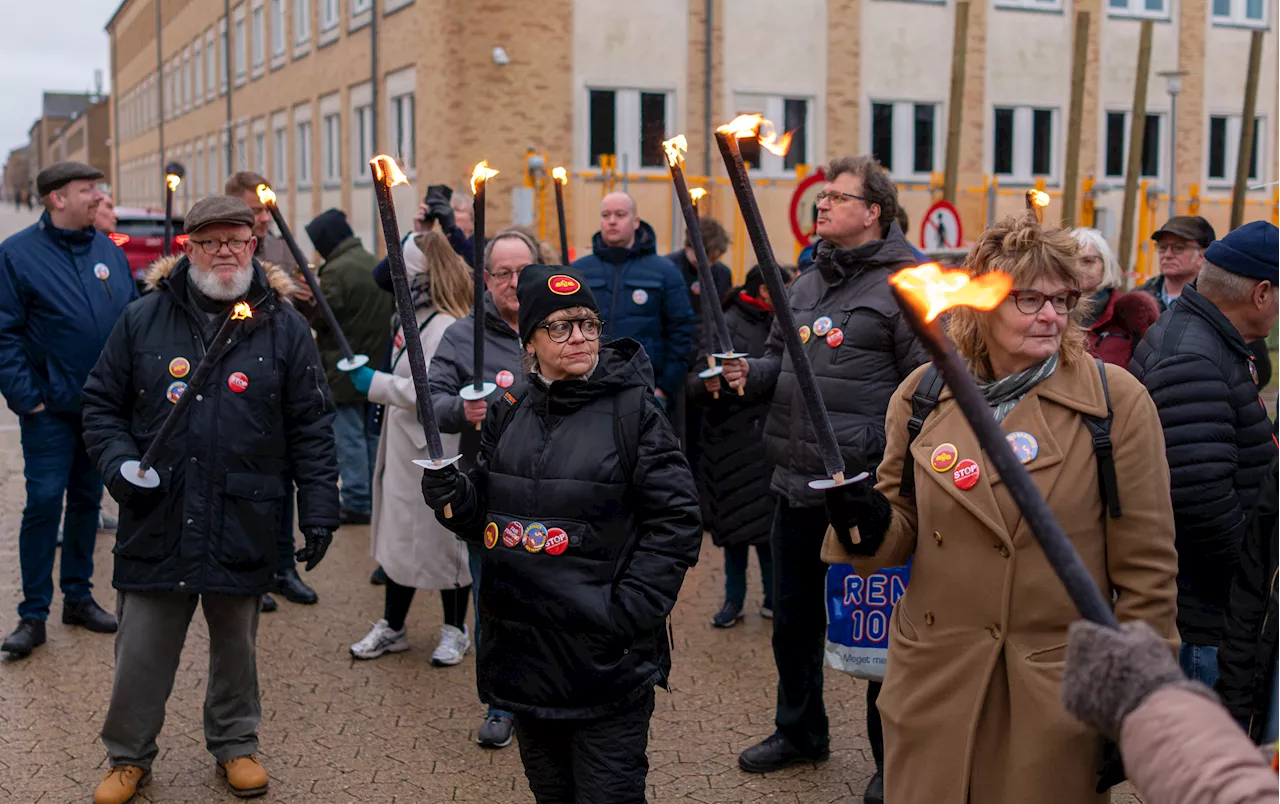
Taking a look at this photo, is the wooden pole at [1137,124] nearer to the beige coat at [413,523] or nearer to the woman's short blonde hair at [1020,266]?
the beige coat at [413,523]

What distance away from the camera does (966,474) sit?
317 centimetres

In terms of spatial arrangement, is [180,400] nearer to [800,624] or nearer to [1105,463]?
[800,624]

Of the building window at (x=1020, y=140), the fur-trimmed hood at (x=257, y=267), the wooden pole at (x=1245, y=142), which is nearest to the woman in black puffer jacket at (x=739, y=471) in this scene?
the fur-trimmed hood at (x=257, y=267)

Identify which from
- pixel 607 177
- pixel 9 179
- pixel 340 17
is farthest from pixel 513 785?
pixel 9 179

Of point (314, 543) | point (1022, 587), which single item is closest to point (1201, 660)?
point (1022, 587)

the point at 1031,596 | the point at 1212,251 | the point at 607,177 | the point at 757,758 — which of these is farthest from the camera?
the point at 607,177

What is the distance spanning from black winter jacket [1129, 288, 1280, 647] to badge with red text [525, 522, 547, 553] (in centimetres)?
174

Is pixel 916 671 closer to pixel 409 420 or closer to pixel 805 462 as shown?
pixel 805 462

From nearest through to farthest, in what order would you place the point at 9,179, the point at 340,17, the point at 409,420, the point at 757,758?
the point at 757,758 → the point at 409,420 → the point at 340,17 → the point at 9,179

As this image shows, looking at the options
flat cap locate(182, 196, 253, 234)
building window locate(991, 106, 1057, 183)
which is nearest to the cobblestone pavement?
flat cap locate(182, 196, 253, 234)

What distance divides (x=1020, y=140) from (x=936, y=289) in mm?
26317

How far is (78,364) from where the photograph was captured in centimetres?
660

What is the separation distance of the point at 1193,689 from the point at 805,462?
306 centimetres

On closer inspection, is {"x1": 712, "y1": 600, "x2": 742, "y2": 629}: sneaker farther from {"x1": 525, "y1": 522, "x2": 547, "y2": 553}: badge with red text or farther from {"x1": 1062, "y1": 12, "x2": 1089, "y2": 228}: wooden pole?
{"x1": 1062, "y1": 12, "x2": 1089, "y2": 228}: wooden pole
